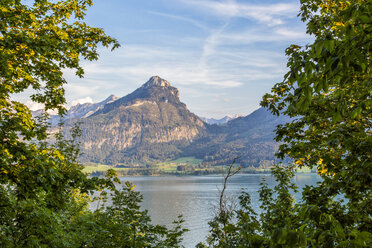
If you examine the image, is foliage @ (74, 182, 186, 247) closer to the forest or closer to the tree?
the forest

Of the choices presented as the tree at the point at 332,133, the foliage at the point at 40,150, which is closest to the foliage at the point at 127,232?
the foliage at the point at 40,150

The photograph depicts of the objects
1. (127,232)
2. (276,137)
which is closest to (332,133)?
(276,137)

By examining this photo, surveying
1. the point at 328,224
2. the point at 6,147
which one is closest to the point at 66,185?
the point at 6,147

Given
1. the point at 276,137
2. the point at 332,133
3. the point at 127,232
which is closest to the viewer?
the point at 332,133

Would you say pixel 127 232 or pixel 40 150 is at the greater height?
pixel 40 150

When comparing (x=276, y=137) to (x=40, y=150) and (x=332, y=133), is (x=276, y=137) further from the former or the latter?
(x=40, y=150)

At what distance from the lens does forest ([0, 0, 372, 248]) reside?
2.56m

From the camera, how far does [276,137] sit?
22.9 feet

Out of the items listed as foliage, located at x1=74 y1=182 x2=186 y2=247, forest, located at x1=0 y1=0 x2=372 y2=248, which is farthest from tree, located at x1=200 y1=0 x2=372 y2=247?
foliage, located at x1=74 y1=182 x2=186 y2=247

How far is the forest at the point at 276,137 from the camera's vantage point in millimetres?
2557

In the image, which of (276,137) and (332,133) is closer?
(332,133)

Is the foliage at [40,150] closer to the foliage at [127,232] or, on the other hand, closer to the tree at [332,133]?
the foliage at [127,232]

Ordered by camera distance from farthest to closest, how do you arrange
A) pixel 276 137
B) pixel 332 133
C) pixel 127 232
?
1. pixel 127 232
2. pixel 276 137
3. pixel 332 133

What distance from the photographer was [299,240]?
193 cm
